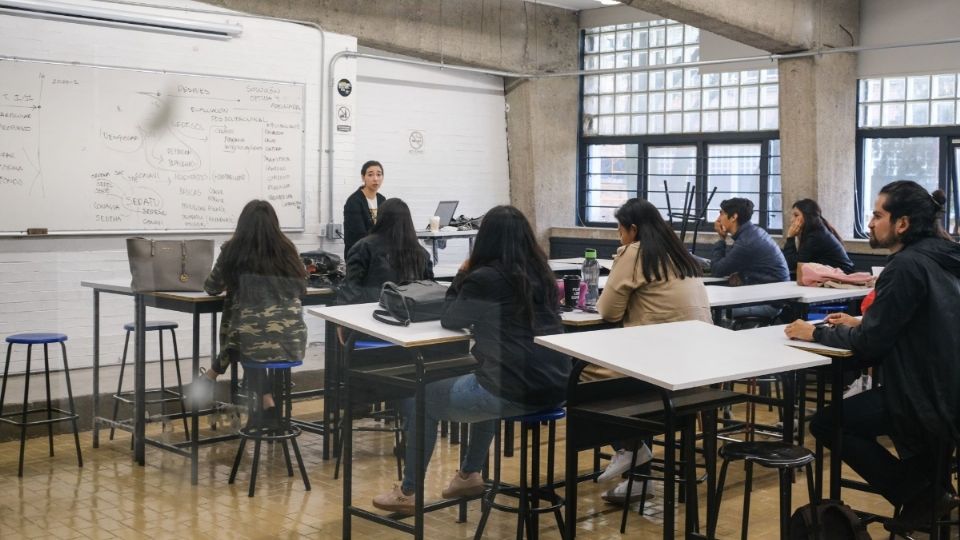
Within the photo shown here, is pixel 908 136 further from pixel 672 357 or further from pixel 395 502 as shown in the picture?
pixel 395 502

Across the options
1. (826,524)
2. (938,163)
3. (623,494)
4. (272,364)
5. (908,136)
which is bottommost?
(623,494)

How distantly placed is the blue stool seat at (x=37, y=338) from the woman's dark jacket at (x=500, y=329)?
1.23m

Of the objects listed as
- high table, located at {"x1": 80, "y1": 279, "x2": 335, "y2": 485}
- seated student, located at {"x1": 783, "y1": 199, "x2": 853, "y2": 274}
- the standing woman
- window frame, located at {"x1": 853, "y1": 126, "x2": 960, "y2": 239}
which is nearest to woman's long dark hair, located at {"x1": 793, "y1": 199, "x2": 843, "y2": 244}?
seated student, located at {"x1": 783, "y1": 199, "x2": 853, "y2": 274}

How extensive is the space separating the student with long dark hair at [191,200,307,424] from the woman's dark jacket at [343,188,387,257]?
0.53 feet

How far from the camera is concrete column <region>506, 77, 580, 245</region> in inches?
135

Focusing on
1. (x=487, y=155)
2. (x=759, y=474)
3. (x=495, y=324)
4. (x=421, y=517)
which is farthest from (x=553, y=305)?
(x=759, y=474)

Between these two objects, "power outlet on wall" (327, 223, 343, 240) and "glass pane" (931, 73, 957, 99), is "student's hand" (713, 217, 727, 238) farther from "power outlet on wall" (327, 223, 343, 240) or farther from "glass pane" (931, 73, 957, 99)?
"power outlet on wall" (327, 223, 343, 240)

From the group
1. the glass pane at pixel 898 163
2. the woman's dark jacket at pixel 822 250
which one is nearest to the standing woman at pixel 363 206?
the woman's dark jacket at pixel 822 250

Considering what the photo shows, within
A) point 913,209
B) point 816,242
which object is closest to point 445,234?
point 913,209

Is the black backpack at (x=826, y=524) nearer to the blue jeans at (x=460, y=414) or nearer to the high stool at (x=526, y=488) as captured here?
the high stool at (x=526, y=488)

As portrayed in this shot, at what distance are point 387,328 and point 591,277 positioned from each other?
1213 mm

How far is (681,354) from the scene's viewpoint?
3.11 meters

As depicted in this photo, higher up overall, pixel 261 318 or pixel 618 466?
pixel 261 318

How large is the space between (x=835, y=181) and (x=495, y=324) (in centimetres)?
508
